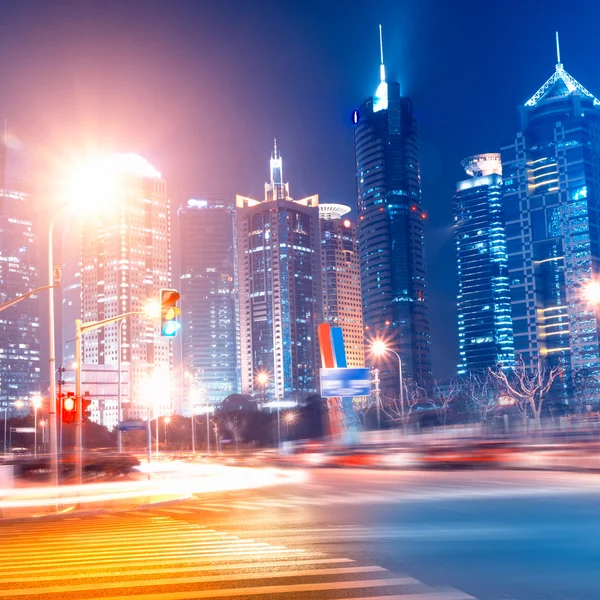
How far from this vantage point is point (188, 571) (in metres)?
10.1

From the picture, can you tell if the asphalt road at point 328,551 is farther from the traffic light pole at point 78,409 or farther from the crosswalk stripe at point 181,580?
the traffic light pole at point 78,409

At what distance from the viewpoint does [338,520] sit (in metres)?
16.4

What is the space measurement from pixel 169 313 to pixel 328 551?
1269cm

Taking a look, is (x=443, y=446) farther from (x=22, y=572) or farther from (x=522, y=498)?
(x=22, y=572)

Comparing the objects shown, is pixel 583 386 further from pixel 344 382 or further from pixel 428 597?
pixel 428 597

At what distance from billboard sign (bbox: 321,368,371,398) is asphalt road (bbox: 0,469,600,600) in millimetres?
28902

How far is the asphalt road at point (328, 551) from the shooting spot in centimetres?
887

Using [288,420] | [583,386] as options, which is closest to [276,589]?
[583,386]

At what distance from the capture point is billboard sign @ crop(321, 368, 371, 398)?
50.8 m

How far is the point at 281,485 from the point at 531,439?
1112 cm

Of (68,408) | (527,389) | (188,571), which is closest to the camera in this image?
(188,571)

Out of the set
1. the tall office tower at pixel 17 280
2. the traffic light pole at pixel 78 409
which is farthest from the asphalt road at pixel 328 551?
the tall office tower at pixel 17 280

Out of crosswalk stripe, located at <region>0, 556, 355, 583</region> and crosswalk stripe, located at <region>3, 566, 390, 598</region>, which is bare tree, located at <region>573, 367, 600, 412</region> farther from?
crosswalk stripe, located at <region>3, 566, 390, 598</region>

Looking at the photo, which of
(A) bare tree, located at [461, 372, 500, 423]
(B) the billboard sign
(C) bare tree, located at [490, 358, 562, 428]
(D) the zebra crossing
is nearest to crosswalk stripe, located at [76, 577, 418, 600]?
(D) the zebra crossing
